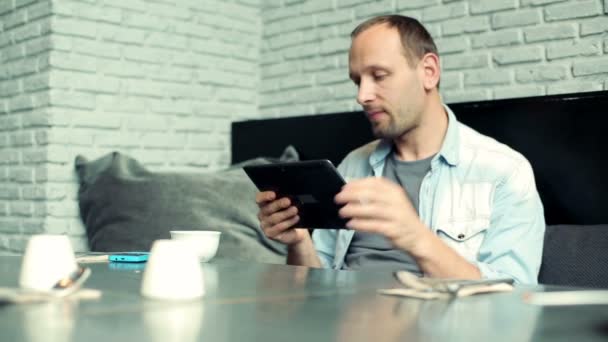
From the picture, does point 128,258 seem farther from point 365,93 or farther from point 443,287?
point 365,93

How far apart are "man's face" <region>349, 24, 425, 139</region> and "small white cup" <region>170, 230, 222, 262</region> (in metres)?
0.67

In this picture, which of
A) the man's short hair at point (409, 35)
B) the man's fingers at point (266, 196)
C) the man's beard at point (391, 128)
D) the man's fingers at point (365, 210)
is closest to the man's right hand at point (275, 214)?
the man's fingers at point (266, 196)

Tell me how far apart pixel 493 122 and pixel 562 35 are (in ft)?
1.24

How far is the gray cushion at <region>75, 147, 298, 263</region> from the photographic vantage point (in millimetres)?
2535

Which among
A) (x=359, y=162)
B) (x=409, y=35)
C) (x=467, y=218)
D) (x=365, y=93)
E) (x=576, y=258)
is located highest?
(x=409, y=35)

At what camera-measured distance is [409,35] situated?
1945 millimetres

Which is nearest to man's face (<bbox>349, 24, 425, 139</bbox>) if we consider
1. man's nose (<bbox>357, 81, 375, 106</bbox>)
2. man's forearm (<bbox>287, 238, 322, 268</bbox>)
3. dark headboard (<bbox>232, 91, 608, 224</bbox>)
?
man's nose (<bbox>357, 81, 375, 106</bbox>)

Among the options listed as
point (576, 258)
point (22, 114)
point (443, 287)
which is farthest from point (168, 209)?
point (443, 287)

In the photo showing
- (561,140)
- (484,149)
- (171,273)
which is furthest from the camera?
(561,140)

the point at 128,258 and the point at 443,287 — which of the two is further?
the point at 128,258

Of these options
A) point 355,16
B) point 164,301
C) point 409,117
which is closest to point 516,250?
point 409,117

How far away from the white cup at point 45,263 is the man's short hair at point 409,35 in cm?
117

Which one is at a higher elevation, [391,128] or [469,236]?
[391,128]

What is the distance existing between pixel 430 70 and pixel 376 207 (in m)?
0.83
